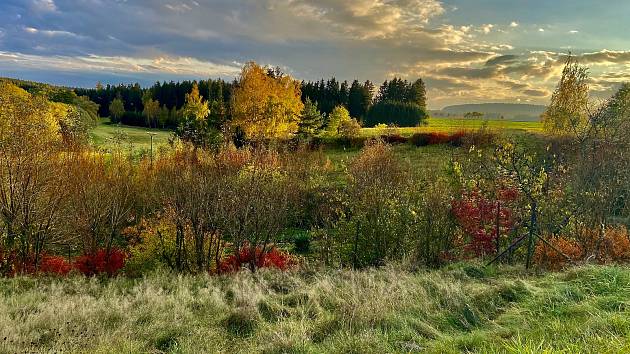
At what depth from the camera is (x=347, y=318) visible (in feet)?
18.6

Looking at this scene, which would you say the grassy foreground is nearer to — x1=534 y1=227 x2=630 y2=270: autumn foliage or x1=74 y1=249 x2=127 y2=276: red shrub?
x1=534 y1=227 x2=630 y2=270: autumn foliage

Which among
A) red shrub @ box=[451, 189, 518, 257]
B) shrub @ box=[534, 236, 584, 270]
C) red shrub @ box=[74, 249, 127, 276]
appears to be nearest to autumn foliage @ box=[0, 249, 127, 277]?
red shrub @ box=[74, 249, 127, 276]

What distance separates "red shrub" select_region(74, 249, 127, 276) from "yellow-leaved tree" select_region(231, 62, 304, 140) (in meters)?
23.6

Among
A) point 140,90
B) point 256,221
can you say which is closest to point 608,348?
point 256,221

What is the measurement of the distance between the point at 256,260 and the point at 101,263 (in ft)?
16.0

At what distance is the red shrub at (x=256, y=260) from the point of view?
1284 centimetres

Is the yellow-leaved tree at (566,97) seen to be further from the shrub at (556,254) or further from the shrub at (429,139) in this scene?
the shrub at (556,254)

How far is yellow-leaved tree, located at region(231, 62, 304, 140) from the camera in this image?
36.5m

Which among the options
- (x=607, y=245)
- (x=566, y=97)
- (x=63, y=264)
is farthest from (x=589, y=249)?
(x=566, y=97)

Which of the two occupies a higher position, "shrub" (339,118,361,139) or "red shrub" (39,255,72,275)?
"shrub" (339,118,361,139)

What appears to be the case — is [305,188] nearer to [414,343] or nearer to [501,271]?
[501,271]

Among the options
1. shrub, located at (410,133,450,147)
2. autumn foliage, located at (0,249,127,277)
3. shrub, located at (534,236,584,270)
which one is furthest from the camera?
shrub, located at (410,133,450,147)

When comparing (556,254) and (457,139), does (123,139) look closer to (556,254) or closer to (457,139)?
(556,254)

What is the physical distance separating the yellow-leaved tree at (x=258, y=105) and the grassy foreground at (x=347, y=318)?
1145 inches
